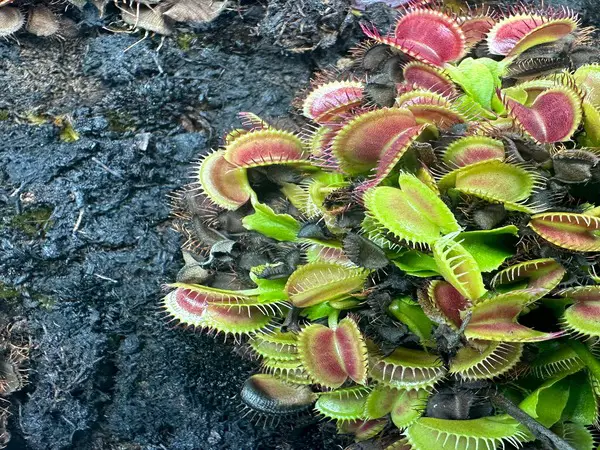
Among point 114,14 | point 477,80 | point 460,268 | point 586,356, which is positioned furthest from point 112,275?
point 586,356

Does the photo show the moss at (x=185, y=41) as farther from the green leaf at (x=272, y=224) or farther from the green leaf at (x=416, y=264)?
the green leaf at (x=416, y=264)

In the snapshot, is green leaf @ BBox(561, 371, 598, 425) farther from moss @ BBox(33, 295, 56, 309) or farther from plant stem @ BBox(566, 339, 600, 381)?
moss @ BBox(33, 295, 56, 309)

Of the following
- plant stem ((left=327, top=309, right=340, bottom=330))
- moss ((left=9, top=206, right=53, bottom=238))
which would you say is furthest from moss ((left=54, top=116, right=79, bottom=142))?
plant stem ((left=327, top=309, right=340, bottom=330))

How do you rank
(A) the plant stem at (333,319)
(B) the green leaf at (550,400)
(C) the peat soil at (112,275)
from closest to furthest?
(B) the green leaf at (550,400) → (A) the plant stem at (333,319) → (C) the peat soil at (112,275)

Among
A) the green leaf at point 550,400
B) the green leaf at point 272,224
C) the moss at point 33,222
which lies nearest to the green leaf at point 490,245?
the green leaf at point 550,400

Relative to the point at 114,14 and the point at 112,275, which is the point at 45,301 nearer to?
the point at 112,275

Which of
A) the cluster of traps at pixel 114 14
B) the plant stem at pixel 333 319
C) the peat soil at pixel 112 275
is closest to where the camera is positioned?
the plant stem at pixel 333 319

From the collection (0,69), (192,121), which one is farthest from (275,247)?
(0,69)
